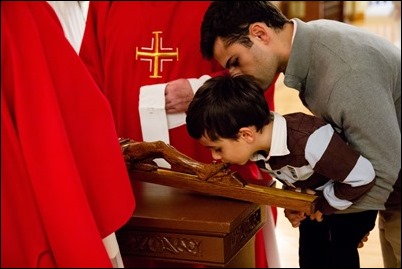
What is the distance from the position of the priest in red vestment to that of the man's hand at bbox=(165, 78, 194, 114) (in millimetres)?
11

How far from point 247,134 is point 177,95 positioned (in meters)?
0.30

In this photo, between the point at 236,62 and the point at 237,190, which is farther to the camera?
the point at 236,62

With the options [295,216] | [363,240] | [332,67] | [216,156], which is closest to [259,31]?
[332,67]

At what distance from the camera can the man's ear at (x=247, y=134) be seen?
4.44ft

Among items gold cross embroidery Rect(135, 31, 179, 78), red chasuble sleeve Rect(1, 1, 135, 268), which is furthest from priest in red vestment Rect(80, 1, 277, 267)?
red chasuble sleeve Rect(1, 1, 135, 268)

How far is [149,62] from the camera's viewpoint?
1590 mm

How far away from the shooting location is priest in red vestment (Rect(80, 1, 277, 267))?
5.24 feet

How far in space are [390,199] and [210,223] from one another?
47cm

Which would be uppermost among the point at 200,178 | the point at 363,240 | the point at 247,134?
the point at 247,134

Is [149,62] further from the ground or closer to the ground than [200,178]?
further from the ground

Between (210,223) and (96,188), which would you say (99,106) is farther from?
(210,223)

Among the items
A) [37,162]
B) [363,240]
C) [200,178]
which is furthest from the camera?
[363,240]

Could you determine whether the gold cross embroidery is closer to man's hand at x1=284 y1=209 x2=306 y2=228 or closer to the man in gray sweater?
the man in gray sweater

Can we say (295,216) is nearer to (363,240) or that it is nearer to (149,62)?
(363,240)
